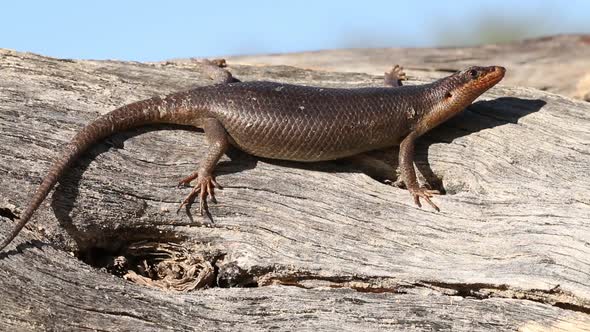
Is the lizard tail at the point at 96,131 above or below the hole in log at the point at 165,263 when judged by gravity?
above

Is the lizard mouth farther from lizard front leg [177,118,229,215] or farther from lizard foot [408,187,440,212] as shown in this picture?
lizard front leg [177,118,229,215]

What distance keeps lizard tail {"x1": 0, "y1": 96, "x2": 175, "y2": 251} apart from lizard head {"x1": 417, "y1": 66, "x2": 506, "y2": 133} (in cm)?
252

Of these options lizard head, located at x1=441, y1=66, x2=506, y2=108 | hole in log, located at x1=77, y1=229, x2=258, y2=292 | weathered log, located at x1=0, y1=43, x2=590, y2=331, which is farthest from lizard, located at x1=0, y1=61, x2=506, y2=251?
hole in log, located at x1=77, y1=229, x2=258, y2=292

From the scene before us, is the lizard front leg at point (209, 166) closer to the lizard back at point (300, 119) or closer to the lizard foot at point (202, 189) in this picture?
the lizard foot at point (202, 189)

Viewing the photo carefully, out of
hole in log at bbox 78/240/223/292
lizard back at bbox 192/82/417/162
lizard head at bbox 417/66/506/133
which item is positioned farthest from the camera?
lizard head at bbox 417/66/506/133

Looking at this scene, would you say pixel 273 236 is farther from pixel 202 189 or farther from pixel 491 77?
pixel 491 77

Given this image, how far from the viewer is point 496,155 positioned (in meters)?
7.44

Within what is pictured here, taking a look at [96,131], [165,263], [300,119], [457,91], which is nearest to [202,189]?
[165,263]

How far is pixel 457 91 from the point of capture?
796 centimetres

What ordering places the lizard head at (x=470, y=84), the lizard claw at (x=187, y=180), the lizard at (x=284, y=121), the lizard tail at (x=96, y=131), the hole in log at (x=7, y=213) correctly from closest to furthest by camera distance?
the lizard tail at (x=96, y=131)
the hole in log at (x=7, y=213)
the lizard claw at (x=187, y=180)
the lizard at (x=284, y=121)
the lizard head at (x=470, y=84)

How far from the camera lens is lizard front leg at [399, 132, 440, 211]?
706 centimetres

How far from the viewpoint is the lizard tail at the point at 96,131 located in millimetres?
5910

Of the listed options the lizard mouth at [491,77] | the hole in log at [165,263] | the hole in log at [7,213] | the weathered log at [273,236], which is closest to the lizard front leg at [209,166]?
the weathered log at [273,236]

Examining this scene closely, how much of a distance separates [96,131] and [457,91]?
138 inches
